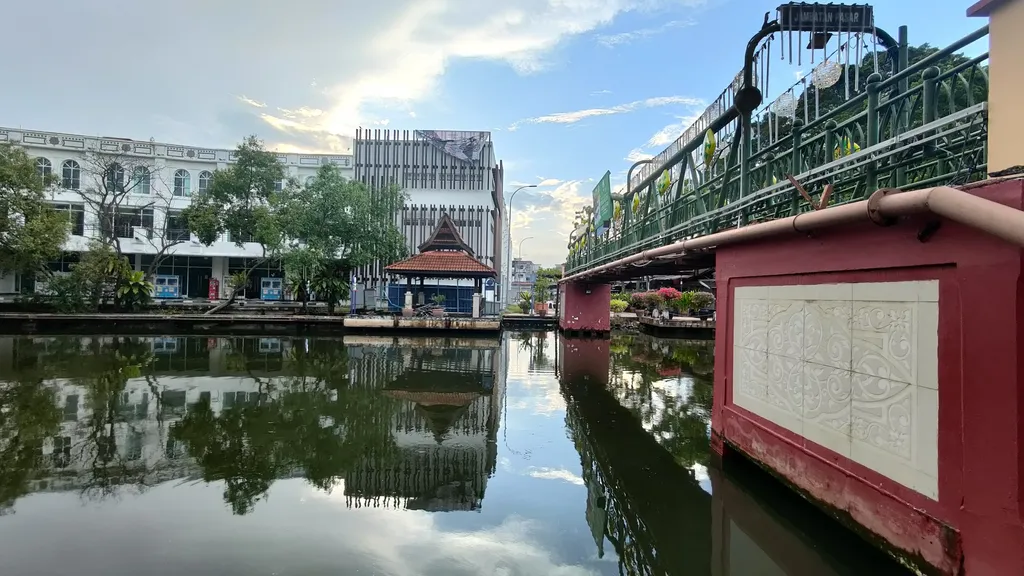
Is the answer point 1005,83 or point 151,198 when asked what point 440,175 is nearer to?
point 151,198

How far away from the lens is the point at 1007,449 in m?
2.99

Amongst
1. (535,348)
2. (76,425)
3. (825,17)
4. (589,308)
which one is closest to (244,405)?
(76,425)

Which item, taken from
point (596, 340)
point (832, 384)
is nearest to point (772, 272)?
point (832, 384)

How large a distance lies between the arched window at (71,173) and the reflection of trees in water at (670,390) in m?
35.6

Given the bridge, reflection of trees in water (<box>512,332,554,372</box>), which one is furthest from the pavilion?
the bridge

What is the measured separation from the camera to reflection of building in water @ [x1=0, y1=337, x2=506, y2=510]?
19.5ft

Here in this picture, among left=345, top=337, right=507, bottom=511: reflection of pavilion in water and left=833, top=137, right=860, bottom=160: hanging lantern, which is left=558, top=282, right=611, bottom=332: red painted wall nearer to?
left=345, top=337, right=507, bottom=511: reflection of pavilion in water

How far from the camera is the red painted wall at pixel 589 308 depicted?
23.4 m

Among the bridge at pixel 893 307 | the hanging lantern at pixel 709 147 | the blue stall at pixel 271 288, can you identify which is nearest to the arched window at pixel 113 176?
the blue stall at pixel 271 288

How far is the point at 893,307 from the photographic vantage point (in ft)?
12.8

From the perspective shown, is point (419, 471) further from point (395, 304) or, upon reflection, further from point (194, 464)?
point (395, 304)

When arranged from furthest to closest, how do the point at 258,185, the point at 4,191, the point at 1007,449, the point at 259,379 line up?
1. the point at 258,185
2. the point at 4,191
3. the point at 259,379
4. the point at 1007,449

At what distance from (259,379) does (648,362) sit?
35.9ft

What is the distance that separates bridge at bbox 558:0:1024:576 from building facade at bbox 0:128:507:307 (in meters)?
27.3
